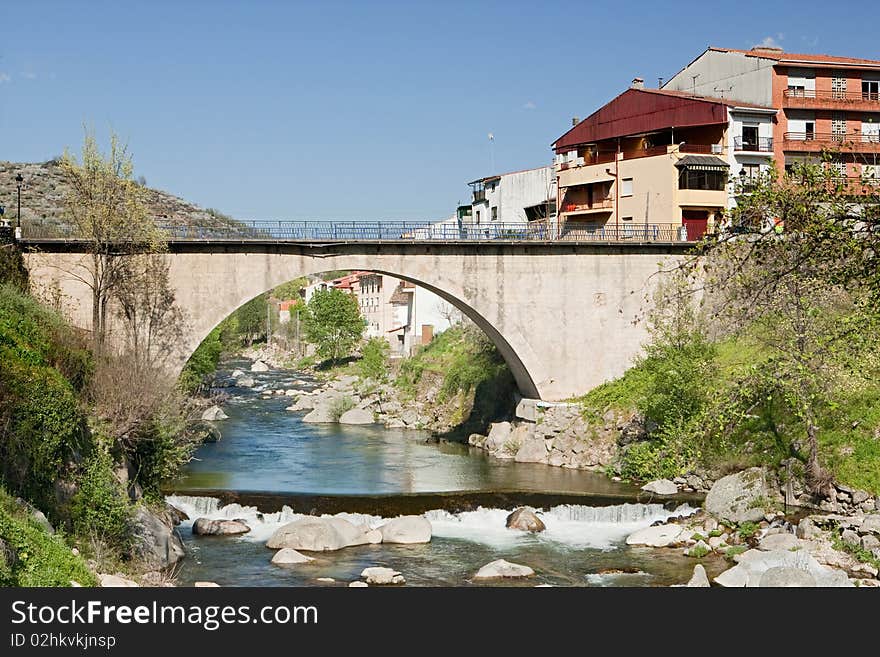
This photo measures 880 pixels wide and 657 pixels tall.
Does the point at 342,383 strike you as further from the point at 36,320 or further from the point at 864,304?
the point at 864,304

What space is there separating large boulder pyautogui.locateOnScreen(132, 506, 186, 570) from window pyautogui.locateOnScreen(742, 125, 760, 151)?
99.4 feet

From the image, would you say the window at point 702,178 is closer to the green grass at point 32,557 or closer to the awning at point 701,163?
the awning at point 701,163

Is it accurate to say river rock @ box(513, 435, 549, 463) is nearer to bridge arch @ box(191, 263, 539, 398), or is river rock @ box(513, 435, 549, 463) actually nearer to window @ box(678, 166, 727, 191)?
bridge arch @ box(191, 263, 539, 398)

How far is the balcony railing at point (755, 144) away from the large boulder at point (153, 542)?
2990cm

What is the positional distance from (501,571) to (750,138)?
28.3 metres

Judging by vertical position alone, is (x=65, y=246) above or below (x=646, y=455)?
above

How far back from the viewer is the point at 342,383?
58656 mm

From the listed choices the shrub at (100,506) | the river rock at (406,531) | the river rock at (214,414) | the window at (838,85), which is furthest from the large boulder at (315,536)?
the window at (838,85)

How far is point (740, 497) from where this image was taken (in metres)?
26.4

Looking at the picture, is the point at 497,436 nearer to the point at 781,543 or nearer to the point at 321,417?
the point at 321,417

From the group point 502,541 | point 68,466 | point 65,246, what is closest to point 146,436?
point 68,466

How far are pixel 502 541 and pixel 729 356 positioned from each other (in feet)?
46.6

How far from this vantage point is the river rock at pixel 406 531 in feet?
80.3

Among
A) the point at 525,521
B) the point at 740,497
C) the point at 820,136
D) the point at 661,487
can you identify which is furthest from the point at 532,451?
the point at 820,136
